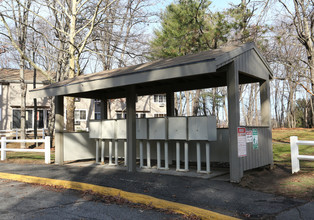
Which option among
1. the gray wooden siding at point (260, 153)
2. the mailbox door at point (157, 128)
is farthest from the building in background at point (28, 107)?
the gray wooden siding at point (260, 153)

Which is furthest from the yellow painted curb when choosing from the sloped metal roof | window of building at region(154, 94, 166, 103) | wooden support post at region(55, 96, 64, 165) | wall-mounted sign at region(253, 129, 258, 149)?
window of building at region(154, 94, 166, 103)

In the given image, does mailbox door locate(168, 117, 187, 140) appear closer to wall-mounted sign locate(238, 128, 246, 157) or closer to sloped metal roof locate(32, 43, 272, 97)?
sloped metal roof locate(32, 43, 272, 97)

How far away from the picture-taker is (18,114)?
27141mm

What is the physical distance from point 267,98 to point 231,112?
2855mm

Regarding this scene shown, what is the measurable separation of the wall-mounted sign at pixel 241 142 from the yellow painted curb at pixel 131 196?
2.82 meters

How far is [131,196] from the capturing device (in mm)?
6090

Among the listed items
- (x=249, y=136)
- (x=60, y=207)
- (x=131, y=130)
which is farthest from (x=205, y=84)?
(x=60, y=207)

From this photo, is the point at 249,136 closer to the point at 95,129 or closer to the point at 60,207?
the point at 60,207

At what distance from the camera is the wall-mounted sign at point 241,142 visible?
747 cm

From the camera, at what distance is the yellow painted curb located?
493 cm

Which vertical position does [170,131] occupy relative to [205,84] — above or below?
below

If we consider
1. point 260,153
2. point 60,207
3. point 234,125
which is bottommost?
point 60,207

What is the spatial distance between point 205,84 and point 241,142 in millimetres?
3450

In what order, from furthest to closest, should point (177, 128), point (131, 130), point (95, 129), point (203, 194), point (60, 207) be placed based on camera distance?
point (95, 129), point (131, 130), point (177, 128), point (203, 194), point (60, 207)
